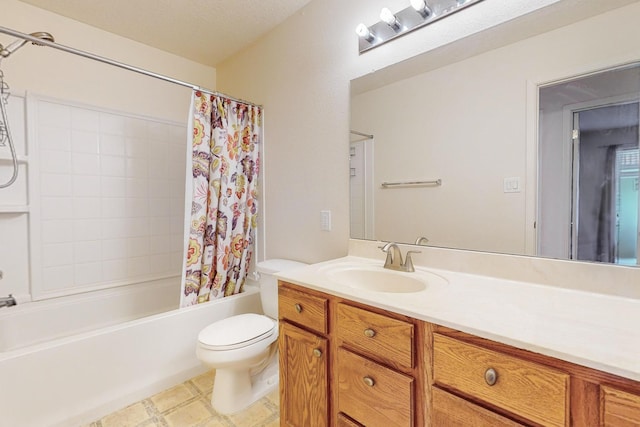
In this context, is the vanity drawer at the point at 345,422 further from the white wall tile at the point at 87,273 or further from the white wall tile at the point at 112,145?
the white wall tile at the point at 112,145

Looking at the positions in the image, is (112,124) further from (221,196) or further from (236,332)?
(236,332)

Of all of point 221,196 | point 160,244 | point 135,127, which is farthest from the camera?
point 160,244

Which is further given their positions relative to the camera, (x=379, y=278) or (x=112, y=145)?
(x=112, y=145)

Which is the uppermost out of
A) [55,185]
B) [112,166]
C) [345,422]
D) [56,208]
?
[112,166]

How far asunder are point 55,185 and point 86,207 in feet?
0.73

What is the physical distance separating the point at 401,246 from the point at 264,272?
35.0 inches

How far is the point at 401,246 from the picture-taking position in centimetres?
148

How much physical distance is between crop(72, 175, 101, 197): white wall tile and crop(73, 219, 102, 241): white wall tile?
19 cm

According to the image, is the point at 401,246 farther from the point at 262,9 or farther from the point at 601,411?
the point at 262,9

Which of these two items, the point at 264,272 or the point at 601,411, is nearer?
the point at 601,411

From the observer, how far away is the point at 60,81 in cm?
201

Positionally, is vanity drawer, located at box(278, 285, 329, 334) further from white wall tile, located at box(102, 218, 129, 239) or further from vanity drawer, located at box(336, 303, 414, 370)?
white wall tile, located at box(102, 218, 129, 239)

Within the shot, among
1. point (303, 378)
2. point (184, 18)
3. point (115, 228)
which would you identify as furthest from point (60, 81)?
point (303, 378)

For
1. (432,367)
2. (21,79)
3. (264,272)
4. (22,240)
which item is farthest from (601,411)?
(21,79)
